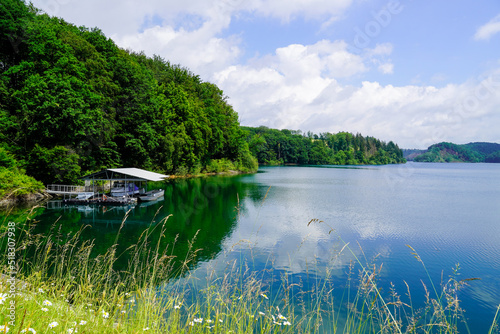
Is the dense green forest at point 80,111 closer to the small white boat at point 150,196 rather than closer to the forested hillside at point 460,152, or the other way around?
the small white boat at point 150,196

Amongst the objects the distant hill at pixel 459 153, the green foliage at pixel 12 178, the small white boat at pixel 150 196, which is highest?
the distant hill at pixel 459 153

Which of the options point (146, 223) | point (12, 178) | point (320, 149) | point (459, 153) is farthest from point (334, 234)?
point (459, 153)

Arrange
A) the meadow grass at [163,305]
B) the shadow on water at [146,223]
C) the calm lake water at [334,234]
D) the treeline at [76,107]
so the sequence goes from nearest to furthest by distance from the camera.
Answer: the meadow grass at [163,305] → the calm lake water at [334,234] → the shadow on water at [146,223] → the treeline at [76,107]

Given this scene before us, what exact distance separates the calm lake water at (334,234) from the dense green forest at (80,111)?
22.1 feet

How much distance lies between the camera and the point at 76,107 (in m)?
23.7

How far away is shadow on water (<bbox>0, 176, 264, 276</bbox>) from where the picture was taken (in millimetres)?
11281

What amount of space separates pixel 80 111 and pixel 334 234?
2229cm

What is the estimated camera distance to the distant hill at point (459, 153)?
109000 millimetres

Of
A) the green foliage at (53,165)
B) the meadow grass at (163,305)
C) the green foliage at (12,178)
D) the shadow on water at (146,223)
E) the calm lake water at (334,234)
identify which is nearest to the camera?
the meadow grass at (163,305)

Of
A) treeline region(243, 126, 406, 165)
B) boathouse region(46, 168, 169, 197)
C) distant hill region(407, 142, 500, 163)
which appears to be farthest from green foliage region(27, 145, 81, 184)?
distant hill region(407, 142, 500, 163)

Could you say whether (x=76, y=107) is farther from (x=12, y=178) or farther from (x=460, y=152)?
(x=460, y=152)

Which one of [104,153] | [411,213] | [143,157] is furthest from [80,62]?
[411,213]

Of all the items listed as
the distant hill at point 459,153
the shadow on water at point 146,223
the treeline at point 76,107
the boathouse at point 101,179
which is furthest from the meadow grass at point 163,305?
the distant hill at point 459,153

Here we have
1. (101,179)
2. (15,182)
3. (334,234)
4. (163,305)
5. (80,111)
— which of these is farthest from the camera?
(80,111)
